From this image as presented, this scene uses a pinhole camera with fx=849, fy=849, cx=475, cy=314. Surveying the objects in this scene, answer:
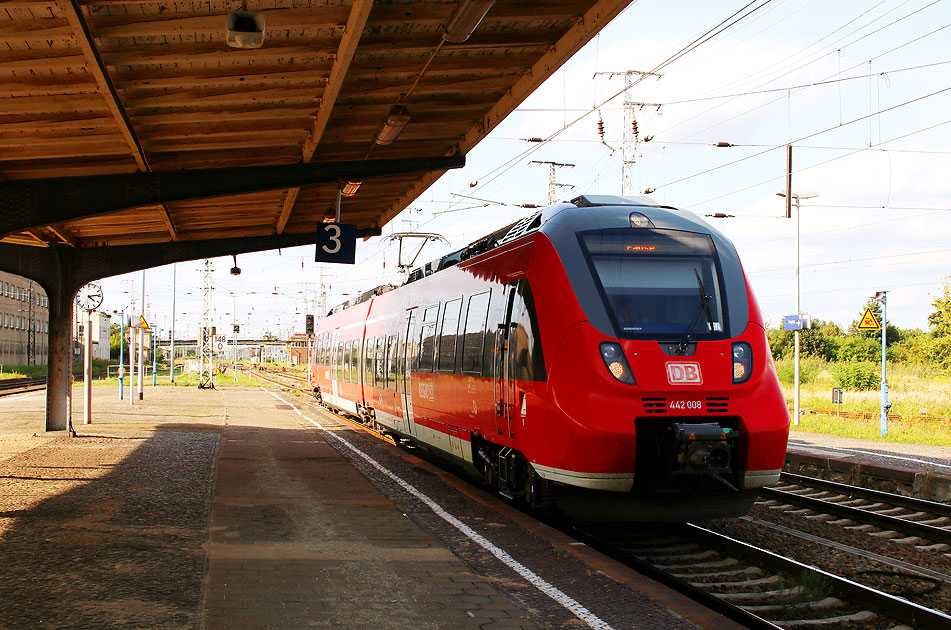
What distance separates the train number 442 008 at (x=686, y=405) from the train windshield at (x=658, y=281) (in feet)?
2.04

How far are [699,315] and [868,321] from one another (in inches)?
579

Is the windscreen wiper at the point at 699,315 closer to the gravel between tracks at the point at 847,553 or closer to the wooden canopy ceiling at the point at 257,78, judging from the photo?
the gravel between tracks at the point at 847,553

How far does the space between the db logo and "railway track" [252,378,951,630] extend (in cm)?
151

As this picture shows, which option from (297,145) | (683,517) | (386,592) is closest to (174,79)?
(297,145)

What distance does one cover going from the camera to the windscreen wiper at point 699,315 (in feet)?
25.5

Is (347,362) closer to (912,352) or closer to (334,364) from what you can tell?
(334,364)

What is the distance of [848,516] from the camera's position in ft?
32.5

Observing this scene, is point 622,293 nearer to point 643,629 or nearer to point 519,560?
point 519,560

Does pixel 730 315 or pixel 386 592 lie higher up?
pixel 730 315

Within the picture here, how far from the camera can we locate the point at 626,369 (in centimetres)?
758

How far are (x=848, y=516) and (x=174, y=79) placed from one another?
884 centimetres

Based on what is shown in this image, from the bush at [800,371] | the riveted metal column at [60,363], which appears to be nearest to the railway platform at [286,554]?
the riveted metal column at [60,363]

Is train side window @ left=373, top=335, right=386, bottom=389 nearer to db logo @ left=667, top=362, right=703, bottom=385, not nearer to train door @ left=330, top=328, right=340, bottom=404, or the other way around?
train door @ left=330, top=328, right=340, bottom=404

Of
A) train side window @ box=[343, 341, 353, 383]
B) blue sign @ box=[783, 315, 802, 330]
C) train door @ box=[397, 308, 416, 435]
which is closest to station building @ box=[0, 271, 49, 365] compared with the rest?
train side window @ box=[343, 341, 353, 383]
